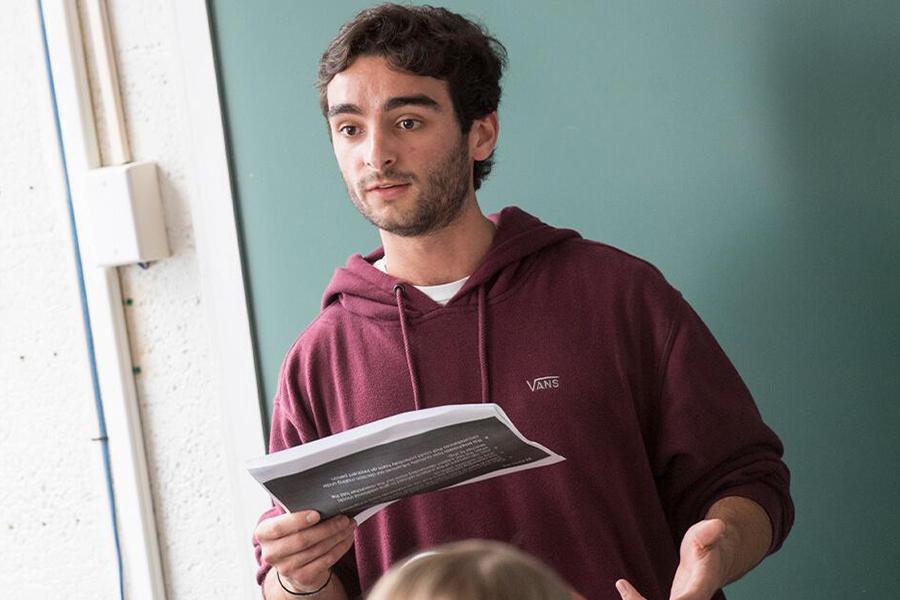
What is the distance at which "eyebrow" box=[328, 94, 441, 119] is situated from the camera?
5.35 feet

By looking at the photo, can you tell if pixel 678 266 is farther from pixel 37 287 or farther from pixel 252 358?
pixel 37 287

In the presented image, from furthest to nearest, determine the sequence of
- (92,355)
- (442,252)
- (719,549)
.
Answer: (92,355), (442,252), (719,549)

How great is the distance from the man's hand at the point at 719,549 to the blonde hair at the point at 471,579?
354mm

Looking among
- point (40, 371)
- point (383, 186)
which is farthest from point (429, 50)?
point (40, 371)

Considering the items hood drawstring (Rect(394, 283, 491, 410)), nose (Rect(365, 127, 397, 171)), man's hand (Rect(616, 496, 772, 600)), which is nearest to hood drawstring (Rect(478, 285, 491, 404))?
hood drawstring (Rect(394, 283, 491, 410))

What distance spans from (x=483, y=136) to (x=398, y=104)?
0.18 m

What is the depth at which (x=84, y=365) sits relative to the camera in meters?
2.27

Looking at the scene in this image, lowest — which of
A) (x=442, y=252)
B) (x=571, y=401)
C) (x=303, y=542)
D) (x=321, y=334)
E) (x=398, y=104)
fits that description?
(x=303, y=542)

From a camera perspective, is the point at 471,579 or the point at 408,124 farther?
the point at 408,124

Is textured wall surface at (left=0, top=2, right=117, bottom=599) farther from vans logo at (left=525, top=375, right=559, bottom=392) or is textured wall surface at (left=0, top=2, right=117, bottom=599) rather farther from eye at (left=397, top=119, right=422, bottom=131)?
vans logo at (left=525, top=375, right=559, bottom=392)

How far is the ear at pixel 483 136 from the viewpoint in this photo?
175 centimetres

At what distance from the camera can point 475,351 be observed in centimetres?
165

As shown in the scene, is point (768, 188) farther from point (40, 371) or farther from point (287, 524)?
point (40, 371)

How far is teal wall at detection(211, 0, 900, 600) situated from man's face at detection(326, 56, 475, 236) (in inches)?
11.0
